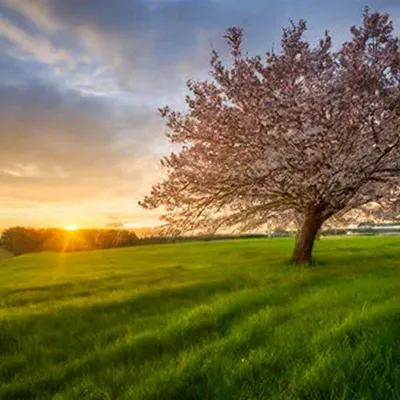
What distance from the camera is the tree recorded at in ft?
62.3

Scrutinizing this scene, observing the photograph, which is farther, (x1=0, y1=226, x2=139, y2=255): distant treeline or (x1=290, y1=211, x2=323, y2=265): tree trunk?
(x1=0, y1=226, x2=139, y2=255): distant treeline

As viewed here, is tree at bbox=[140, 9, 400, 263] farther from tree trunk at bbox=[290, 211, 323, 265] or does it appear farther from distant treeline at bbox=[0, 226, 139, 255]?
distant treeline at bbox=[0, 226, 139, 255]

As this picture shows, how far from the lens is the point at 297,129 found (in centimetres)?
1911

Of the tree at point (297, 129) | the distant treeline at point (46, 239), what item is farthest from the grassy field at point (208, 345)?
the distant treeline at point (46, 239)

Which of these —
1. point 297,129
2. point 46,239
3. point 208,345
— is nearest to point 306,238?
point 297,129

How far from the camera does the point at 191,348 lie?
8430 mm

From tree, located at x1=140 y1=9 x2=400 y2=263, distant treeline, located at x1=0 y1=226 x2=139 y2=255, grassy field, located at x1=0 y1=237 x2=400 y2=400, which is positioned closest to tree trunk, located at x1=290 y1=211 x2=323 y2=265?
tree, located at x1=140 y1=9 x2=400 y2=263

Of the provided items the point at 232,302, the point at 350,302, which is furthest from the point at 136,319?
the point at 350,302

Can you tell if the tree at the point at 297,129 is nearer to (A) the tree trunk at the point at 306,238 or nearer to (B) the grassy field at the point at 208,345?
(A) the tree trunk at the point at 306,238

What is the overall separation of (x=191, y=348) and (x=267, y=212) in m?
17.1

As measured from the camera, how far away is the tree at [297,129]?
1898 cm

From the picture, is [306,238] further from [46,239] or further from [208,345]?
[46,239]

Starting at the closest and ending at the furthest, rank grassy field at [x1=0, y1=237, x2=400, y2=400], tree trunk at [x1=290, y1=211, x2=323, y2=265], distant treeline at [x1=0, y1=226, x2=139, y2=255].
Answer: grassy field at [x1=0, y1=237, x2=400, y2=400] < tree trunk at [x1=290, y1=211, x2=323, y2=265] < distant treeline at [x1=0, y1=226, x2=139, y2=255]

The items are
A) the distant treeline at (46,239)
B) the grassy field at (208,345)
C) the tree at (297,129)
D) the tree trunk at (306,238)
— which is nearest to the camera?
the grassy field at (208,345)
